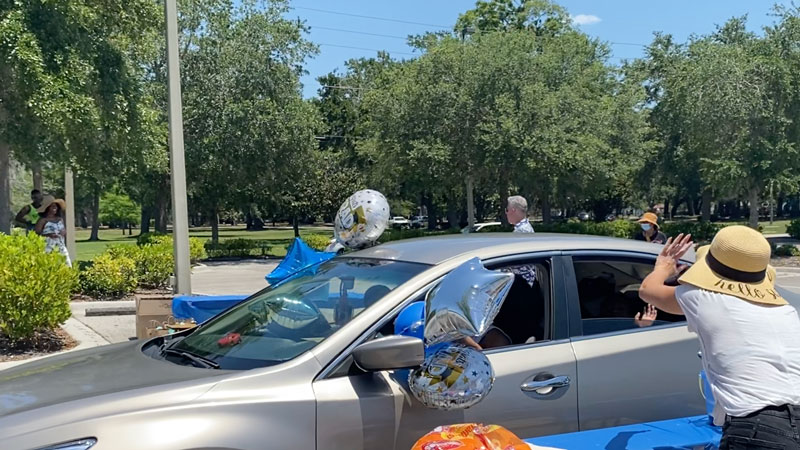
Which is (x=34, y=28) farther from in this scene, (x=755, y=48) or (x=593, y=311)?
(x=755, y=48)

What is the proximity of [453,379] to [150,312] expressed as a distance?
609 cm

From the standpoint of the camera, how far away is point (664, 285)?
119 inches

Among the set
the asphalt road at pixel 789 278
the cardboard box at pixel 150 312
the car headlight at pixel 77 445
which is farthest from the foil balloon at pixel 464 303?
the asphalt road at pixel 789 278

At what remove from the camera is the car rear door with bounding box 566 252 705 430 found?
3.55 m

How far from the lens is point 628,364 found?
3650mm

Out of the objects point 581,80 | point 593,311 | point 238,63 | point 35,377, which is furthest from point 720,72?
point 35,377

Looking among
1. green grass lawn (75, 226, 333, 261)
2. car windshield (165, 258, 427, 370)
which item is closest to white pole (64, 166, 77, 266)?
green grass lawn (75, 226, 333, 261)

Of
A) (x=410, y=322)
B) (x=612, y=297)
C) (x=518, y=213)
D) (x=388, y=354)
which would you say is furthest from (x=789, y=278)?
(x=388, y=354)

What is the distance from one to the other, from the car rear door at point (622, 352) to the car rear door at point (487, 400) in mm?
85

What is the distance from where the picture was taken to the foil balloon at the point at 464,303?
9.58 feet

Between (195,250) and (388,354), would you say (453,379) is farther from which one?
(195,250)

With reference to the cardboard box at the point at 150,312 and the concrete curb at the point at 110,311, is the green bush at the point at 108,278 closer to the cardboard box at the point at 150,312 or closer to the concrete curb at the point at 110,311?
the concrete curb at the point at 110,311

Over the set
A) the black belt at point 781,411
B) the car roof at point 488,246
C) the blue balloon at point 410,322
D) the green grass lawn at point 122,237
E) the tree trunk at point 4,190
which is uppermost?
the tree trunk at point 4,190

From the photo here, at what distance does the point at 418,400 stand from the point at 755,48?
24.5 meters
